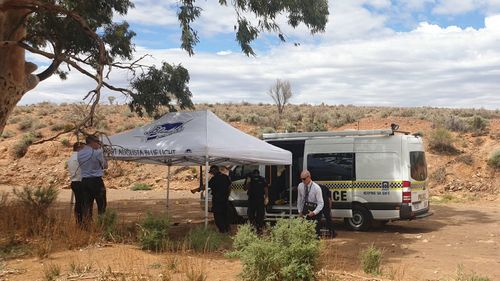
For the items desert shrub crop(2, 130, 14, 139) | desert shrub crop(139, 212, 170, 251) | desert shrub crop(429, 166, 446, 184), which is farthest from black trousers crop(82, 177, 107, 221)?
desert shrub crop(2, 130, 14, 139)

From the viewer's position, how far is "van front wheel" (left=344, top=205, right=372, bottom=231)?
43.4 ft

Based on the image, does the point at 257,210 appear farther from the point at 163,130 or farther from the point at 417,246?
the point at 417,246

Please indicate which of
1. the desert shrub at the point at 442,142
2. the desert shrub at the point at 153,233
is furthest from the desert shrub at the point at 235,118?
the desert shrub at the point at 153,233

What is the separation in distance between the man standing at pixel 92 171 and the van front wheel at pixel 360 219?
19.6ft

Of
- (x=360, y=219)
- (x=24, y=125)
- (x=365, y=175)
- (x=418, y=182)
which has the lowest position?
(x=360, y=219)

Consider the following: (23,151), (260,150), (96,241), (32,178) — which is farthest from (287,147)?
(23,151)

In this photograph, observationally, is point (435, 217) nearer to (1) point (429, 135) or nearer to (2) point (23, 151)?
(1) point (429, 135)

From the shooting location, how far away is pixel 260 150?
11.7m

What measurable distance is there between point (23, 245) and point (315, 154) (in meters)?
7.25

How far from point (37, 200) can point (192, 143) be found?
359 cm

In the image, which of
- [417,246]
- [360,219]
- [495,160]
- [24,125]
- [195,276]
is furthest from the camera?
[24,125]

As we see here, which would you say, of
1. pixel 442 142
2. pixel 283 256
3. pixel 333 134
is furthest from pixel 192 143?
pixel 442 142

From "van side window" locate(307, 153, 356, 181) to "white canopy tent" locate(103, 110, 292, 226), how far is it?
56.6 inches

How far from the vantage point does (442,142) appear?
2917 centimetres
